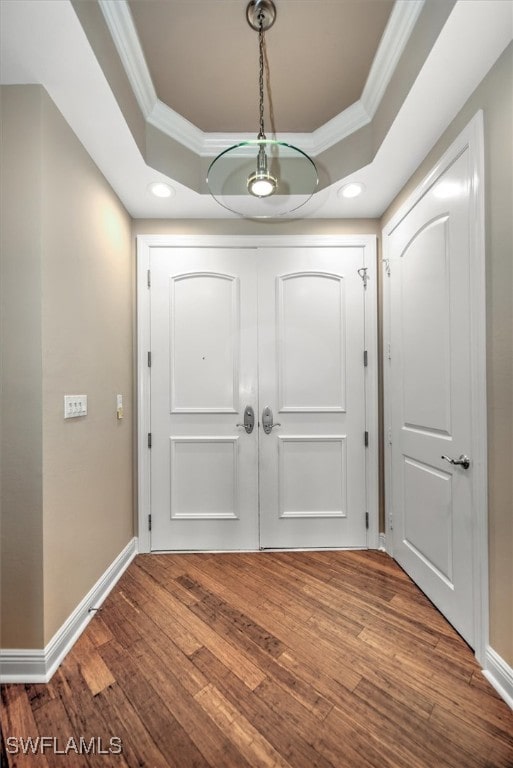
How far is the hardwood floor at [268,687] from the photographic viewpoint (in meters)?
1.06

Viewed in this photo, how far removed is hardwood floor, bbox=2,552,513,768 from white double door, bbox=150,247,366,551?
500 mm

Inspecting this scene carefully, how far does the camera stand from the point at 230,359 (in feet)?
7.72

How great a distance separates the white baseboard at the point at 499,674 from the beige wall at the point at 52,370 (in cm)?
186

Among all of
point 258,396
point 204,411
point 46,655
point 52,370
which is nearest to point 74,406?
point 52,370

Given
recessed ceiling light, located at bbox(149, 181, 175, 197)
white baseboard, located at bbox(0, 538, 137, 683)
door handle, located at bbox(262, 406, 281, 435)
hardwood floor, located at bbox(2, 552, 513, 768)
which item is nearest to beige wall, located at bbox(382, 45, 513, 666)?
hardwood floor, located at bbox(2, 552, 513, 768)

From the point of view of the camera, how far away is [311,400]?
2.36 m

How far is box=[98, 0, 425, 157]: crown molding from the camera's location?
4.42ft

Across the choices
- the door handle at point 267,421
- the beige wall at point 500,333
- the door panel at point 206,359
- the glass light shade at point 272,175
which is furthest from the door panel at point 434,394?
the door panel at point 206,359

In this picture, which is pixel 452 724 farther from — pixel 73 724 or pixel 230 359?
pixel 230 359

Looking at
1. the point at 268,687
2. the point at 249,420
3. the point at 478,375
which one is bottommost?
the point at 268,687

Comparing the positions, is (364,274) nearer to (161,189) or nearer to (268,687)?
(161,189)

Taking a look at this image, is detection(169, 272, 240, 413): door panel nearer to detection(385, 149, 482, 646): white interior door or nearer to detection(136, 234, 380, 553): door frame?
detection(136, 234, 380, 553): door frame

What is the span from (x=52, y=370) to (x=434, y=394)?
74.7 inches

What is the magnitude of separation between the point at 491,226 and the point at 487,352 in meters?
0.52
